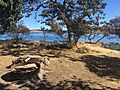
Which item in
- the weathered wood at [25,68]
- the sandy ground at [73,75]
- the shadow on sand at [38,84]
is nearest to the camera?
the shadow on sand at [38,84]

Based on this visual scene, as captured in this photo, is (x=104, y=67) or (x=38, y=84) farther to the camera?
(x=104, y=67)

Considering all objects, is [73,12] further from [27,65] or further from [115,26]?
[115,26]

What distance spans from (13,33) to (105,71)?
18.0 meters

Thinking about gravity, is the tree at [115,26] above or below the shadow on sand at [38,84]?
above

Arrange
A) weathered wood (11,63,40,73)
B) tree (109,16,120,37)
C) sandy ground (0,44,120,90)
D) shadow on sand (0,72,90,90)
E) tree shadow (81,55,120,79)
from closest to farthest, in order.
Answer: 1. shadow on sand (0,72,90,90)
2. sandy ground (0,44,120,90)
3. weathered wood (11,63,40,73)
4. tree shadow (81,55,120,79)
5. tree (109,16,120,37)

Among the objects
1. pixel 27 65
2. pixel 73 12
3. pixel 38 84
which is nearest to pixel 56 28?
pixel 73 12

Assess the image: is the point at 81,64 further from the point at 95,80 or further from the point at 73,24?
the point at 73,24

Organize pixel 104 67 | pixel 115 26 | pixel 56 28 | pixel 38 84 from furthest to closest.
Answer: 1. pixel 115 26
2. pixel 56 28
3. pixel 104 67
4. pixel 38 84

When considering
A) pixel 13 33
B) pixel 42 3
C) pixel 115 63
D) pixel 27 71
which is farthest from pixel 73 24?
pixel 13 33

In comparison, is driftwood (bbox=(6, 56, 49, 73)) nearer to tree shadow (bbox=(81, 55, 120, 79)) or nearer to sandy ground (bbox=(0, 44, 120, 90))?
sandy ground (bbox=(0, 44, 120, 90))

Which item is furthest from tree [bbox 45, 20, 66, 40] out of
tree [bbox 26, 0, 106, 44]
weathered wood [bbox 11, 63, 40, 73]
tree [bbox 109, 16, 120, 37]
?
A: tree [bbox 109, 16, 120, 37]

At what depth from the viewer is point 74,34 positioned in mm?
21625

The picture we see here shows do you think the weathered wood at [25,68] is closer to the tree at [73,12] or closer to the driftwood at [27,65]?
the driftwood at [27,65]

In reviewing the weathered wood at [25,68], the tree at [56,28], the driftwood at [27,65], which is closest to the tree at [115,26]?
the tree at [56,28]
